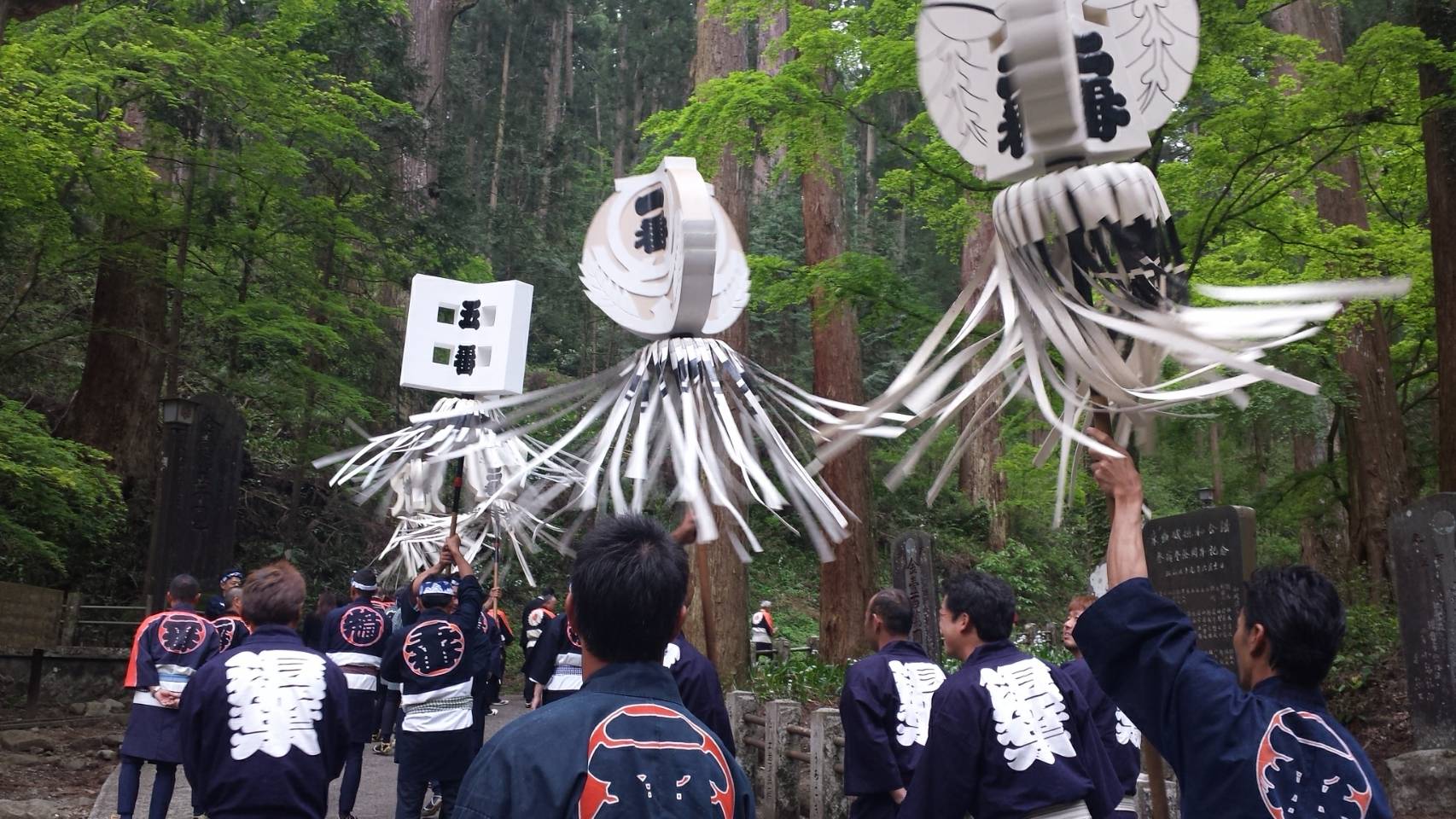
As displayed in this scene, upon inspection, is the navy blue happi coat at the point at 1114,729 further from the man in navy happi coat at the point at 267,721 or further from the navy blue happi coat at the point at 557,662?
the navy blue happi coat at the point at 557,662

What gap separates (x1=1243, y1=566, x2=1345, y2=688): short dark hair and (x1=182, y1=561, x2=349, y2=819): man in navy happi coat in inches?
137

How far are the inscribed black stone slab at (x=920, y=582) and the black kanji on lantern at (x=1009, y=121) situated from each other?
23.6ft

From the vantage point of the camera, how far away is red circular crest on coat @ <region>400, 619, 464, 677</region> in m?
6.64

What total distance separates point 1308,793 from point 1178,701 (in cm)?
31

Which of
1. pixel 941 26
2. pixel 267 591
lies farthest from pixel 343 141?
pixel 941 26

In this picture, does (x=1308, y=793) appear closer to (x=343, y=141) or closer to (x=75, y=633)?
(x=75, y=633)

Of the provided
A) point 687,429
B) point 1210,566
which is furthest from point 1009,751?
point 1210,566

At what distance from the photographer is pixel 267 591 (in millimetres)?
4527

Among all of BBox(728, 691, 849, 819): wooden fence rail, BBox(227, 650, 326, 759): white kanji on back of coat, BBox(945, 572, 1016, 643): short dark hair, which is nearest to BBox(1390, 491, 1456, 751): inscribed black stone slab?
BBox(728, 691, 849, 819): wooden fence rail

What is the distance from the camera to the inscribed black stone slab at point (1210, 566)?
22.7 feet

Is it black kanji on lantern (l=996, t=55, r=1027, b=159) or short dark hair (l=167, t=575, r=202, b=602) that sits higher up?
black kanji on lantern (l=996, t=55, r=1027, b=159)

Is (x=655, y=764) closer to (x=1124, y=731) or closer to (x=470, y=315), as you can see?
(x=1124, y=731)

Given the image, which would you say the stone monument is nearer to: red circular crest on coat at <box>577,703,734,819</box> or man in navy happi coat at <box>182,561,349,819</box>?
man in navy happi coat at <box>182,561,349,819</box>

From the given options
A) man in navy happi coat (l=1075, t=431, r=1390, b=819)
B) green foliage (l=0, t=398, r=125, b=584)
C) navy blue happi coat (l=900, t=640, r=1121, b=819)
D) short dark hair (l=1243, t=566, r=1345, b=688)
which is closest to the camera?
man in navy happi coat (l=1075, t=431, r=1390, b=819)
